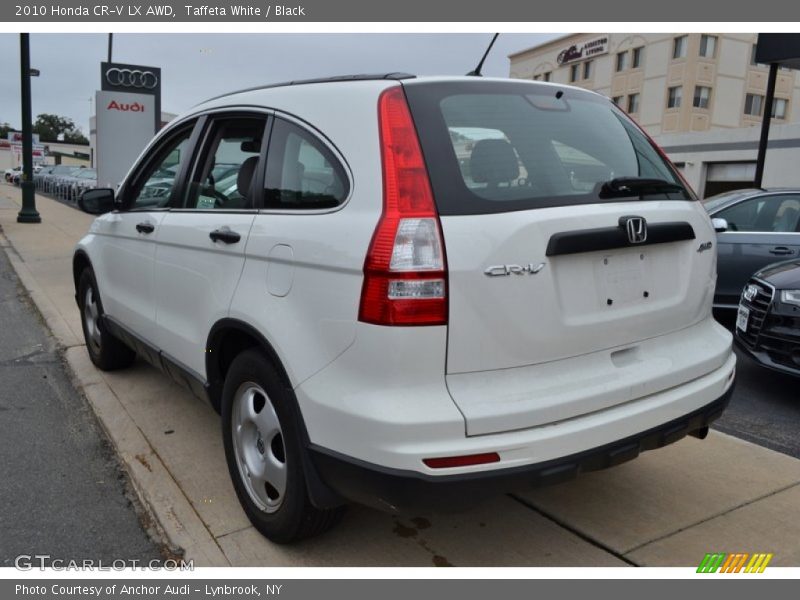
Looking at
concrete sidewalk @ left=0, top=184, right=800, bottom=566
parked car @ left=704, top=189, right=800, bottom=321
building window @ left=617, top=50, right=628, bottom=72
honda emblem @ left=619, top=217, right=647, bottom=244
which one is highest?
building window @ left=617, top=50, right=628, bottom=72

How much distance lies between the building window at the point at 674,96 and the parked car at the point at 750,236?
45.9 meters

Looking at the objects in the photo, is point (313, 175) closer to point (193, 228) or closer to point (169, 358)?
point (193, 228)

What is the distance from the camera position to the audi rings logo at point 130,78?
12664mm

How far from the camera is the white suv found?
7.46ft

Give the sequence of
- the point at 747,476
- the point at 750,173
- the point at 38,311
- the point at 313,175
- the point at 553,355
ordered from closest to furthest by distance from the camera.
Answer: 1. the point at 553,355
2. the point at 313,175
3. the point at 747,476
4. the point at 38,311
5. the point at 750,173

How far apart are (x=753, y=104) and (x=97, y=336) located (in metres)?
55.5

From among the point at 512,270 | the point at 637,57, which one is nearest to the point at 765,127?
the point at 512,270

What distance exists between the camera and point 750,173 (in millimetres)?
33375

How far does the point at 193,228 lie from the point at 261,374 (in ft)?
3.35

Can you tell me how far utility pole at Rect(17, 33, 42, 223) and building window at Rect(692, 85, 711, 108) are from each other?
4378 cm

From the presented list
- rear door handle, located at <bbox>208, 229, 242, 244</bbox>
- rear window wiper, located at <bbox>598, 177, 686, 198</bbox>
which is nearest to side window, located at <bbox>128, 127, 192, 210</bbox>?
rear door handle, located at <bbox>208, 229, 242, 244</bbox>

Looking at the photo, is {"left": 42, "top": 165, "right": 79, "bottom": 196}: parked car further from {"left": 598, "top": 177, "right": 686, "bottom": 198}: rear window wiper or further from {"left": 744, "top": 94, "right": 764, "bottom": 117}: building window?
{"left": 744, "top": 94, "right": 764, "bottom": 117}: building window

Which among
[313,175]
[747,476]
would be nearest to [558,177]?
[313,175]

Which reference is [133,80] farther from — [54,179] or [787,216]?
[54,179]
